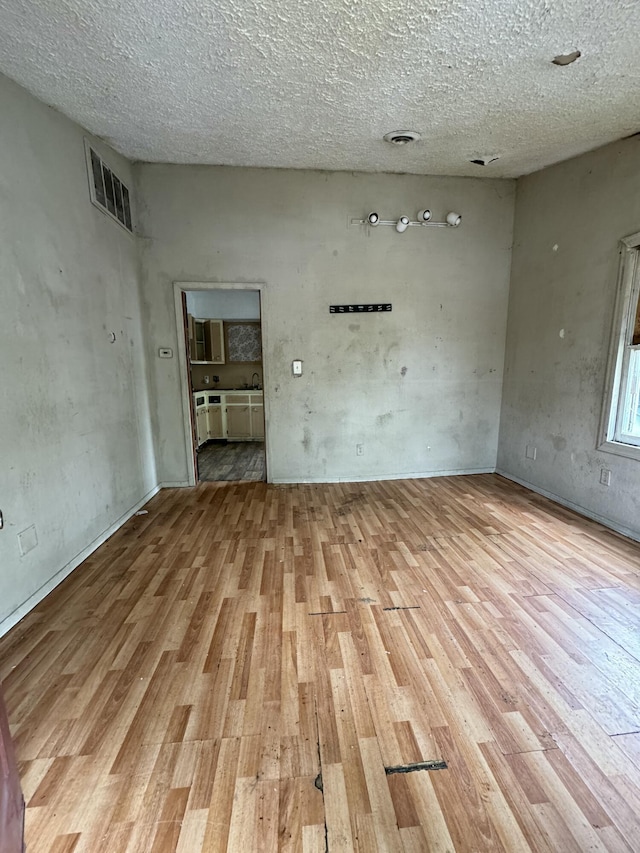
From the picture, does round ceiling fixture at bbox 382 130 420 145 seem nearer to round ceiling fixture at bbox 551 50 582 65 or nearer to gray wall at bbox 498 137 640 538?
round ceiling fixture at bbox 551 50 582 65

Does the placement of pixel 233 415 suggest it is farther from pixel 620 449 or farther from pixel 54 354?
pixel 620 449

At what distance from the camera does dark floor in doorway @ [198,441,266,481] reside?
4555 mm

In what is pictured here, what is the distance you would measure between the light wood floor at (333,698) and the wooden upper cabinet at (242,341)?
4423 mm

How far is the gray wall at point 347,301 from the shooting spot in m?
3.75

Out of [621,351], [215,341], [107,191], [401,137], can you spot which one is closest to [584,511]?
[621,351]

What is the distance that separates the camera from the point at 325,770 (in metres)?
1.23

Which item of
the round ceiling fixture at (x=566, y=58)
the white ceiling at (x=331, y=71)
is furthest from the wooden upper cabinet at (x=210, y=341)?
the round ceiling fixture at (x=566, y=58)

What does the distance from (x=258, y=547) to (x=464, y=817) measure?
1.92 m

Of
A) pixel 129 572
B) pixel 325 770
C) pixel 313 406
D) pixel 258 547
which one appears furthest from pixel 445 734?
pixel 313 406

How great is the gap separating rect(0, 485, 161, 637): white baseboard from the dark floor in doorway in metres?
1.20

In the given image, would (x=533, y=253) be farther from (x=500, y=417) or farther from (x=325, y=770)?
(x=325, y=770)

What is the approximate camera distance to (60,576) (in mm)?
2381

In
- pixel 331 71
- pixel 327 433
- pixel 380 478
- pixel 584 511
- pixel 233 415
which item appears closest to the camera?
pixel 331 71

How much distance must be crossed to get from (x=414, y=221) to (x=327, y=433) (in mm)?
2477
